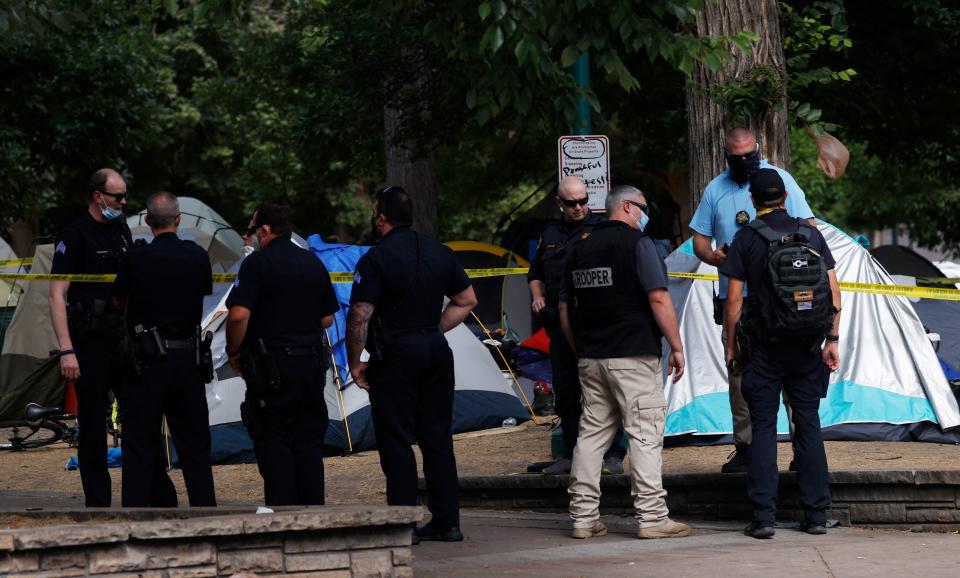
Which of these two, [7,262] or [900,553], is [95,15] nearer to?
[7,262]

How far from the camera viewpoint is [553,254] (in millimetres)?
8695

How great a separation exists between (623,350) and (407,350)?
107 centimetres

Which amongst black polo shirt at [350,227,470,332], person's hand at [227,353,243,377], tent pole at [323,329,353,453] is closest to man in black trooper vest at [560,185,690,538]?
black polo shirt at [350,227,470,332]

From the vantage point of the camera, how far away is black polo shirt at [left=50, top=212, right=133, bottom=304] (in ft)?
25.7

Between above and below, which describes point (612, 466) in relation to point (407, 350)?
below

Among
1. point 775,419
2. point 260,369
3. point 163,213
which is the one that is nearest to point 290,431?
point 260,369

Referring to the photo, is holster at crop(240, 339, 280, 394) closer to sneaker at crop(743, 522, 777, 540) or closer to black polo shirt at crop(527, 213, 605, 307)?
black polo shirt at crop(527, 213, 605, 307)

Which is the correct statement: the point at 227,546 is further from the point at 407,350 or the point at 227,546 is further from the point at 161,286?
the point at 161,286

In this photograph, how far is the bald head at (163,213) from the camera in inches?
295

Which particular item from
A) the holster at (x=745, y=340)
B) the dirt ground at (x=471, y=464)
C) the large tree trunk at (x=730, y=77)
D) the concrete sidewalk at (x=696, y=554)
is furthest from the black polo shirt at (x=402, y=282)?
the large tree trunk at (x=730, y=77)

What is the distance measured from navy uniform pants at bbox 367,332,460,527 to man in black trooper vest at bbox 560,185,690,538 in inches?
26.8

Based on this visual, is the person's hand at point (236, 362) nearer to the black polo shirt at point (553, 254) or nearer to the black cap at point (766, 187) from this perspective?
the black polo shirt at point (553, 254)

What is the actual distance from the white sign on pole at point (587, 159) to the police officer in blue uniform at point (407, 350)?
9.55 ft

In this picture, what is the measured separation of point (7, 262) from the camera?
59.1 feet
